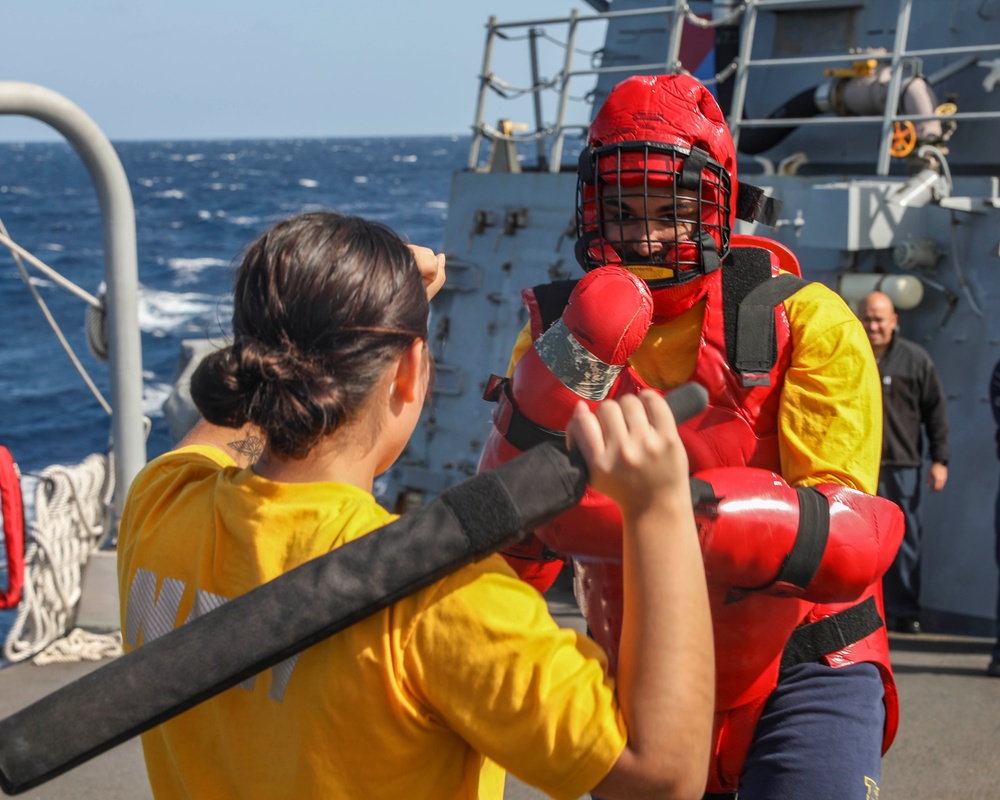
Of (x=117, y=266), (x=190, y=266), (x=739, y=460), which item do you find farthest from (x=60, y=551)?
(x=190, y=266)

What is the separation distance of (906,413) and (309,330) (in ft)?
16.0

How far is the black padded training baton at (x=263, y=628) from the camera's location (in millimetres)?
1292

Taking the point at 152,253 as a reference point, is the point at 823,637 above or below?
above

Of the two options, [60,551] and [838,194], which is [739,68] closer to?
[838,194]

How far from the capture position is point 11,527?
470cm

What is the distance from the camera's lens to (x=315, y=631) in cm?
130

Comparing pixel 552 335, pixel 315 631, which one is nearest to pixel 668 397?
pixel 315 631

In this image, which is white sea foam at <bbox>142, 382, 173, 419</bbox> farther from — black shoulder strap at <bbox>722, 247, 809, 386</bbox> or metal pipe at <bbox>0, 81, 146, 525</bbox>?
black shoulder strap at <bbox>722, 247, 809, 386</bbox>

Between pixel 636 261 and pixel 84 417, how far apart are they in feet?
55.5

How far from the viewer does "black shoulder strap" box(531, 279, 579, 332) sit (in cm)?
235

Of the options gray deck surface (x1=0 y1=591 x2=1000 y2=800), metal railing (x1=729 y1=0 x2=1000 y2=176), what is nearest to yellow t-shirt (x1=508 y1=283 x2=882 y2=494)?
gray deck surface (x1=0 y1=591 x2=1000 y2=800)

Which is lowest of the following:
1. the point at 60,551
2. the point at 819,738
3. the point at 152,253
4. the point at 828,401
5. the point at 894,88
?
the point at 152,253

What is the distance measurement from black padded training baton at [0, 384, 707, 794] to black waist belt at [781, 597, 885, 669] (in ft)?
3.59

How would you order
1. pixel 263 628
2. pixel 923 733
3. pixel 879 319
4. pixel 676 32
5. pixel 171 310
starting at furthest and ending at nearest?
pixel 171 310, pixel 676 32, pixel 879 319, pixel 923 733, pixel 263 628
